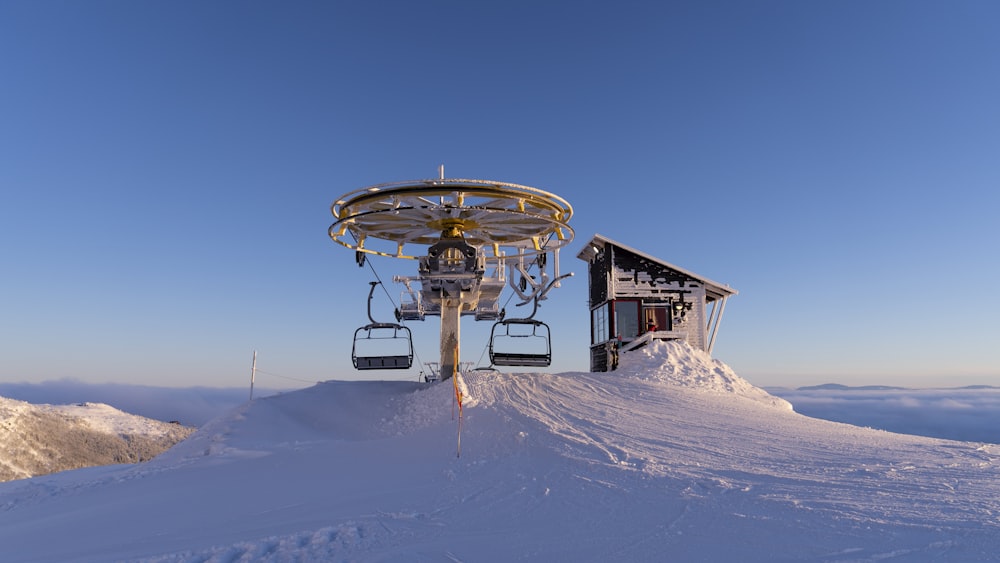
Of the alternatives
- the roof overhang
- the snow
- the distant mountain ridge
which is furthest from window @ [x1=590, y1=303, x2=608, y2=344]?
the distant mountain ridge

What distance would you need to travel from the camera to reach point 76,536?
8.08 metres

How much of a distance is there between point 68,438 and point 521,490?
46875 mm

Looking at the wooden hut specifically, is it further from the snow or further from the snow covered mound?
the snow

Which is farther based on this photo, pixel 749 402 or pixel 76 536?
pixel 749 402

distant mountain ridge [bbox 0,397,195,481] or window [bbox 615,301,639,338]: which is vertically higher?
window [bbox 615,301,639,338]

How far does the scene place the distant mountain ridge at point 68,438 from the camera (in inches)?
1558

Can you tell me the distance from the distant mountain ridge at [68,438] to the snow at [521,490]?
32665mm

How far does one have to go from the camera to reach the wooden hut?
90.7 ft

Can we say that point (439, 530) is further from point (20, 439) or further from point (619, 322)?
point (20, 439)

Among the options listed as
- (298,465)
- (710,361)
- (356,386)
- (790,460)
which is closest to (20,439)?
(356,386)

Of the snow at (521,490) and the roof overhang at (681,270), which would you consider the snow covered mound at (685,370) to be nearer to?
the snow at (521,490)

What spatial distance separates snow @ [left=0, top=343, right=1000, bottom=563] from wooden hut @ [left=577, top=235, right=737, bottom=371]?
34.4ft

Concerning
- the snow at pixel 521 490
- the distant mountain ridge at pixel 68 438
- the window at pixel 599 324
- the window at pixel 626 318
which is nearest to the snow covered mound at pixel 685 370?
the snow at pixel 521 490

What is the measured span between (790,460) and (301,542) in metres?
8.11
